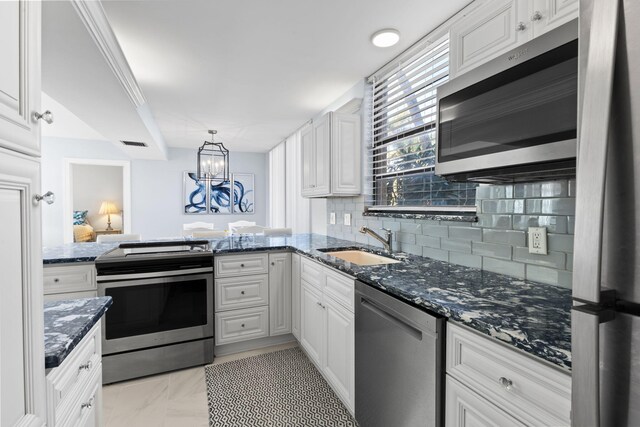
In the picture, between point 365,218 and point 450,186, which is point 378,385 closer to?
point 450,186

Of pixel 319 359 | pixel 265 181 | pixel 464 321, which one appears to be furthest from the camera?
pixel 265 181

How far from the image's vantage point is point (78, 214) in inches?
294

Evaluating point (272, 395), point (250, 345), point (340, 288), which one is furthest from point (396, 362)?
point (250, 345)

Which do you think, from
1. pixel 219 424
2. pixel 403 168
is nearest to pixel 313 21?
pixel 403 168

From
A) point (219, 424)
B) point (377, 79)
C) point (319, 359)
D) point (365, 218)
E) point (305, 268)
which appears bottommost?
point (219, 424)

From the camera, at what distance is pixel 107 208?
7.66 metres

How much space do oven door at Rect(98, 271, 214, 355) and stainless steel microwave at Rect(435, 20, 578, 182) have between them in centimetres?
200

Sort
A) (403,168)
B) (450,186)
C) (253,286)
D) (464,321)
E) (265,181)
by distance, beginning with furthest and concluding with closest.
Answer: (265,181) → (253,286) → (403,168) → (450,186) → (464,321)

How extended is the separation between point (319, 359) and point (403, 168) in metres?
1.54

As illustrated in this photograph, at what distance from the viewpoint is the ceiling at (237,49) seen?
1845mm

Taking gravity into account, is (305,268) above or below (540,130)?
below

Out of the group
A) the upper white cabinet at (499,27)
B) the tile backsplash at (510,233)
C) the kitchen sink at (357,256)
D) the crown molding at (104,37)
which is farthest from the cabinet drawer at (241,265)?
the upper white cabinet at (499,27)

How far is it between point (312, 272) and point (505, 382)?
1542 mm

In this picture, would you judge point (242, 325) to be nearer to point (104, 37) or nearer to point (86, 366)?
point (86, 366)
